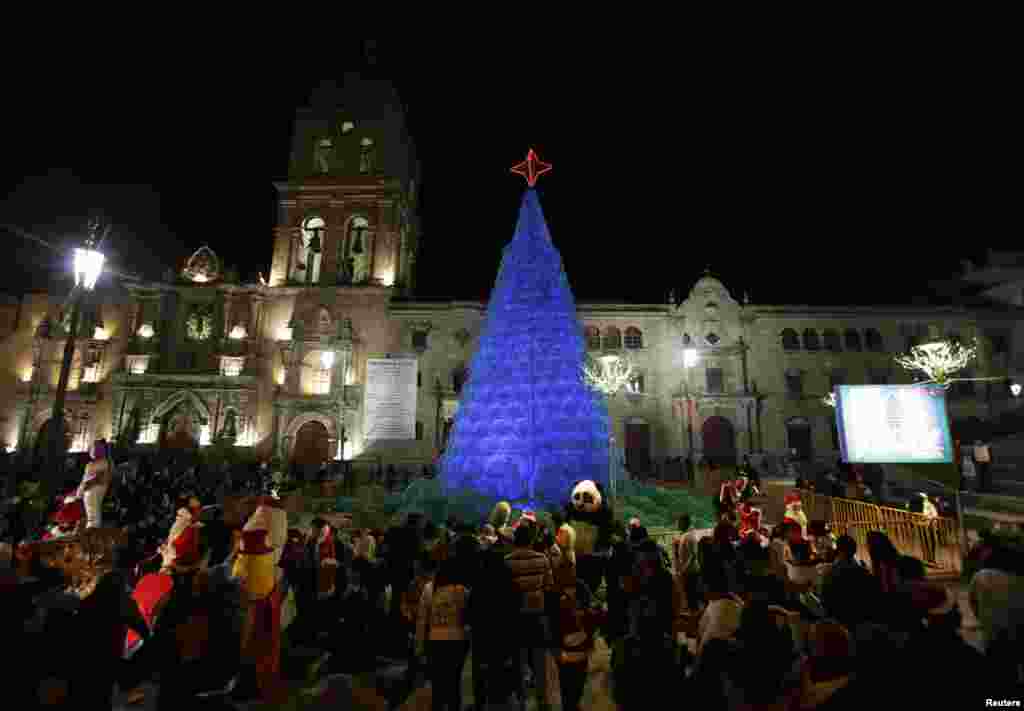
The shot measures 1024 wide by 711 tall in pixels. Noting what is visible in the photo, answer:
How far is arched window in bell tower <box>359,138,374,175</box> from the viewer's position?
3622cm

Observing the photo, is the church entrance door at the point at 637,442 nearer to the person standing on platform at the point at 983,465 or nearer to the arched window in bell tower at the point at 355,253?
the person standing on platform at the point at 983,465

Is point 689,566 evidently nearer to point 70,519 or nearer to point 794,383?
point 70,519

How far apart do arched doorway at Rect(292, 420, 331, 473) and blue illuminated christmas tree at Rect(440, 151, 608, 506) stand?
1975cm

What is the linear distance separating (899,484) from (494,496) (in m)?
19.8

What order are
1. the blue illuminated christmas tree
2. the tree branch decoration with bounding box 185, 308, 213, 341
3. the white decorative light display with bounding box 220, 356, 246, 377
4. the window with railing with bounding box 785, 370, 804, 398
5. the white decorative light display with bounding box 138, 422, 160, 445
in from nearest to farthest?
the blue illuminated christmas tree < the white decorative light display with bounding box 138, 422, 160, 445 < the window with railing with bounding box 785, 370, 804, 398 < the white decorative light display with bounding box 220, 356, 246, 377 < the tree branch decoration with bounding box 185, 308, 213, 341

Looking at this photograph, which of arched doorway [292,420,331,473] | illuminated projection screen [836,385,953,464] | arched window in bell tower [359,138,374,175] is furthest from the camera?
arched window in bell tower [359,138,374,175]

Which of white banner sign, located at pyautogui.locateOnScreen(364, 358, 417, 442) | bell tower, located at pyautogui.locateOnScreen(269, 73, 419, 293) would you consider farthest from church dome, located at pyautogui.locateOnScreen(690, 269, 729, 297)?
bell tower, located at pyautogui.locateOnScreen(269, 73, 419, 293)

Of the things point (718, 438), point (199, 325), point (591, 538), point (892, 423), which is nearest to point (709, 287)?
point (718, 438)

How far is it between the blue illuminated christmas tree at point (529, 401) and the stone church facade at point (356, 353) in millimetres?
17205

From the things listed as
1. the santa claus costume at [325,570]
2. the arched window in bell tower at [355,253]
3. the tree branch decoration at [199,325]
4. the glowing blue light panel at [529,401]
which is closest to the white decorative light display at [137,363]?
the tree branch decoration at [199,325]

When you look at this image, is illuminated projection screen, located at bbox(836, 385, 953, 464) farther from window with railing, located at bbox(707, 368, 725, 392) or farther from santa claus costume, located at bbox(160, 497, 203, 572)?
window with railing, located at bbox(707, 368, 725, 392)

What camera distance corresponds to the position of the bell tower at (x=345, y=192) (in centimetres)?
3450

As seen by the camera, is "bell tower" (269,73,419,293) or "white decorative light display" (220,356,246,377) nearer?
"white decorative light display" (220,356,246,377)

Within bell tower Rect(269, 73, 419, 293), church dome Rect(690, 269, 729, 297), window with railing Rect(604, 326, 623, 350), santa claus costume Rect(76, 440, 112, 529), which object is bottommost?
santa claus costume Rect(76, 440, 112, 529)
